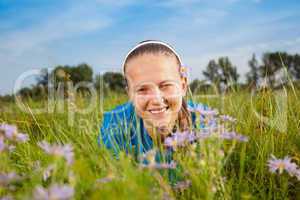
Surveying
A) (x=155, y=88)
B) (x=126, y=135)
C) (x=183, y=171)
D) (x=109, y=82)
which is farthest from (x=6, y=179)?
(x=109, y=82)

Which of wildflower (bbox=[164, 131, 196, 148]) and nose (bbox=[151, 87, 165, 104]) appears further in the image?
nose (bbox=[151, 87, 165, 104])

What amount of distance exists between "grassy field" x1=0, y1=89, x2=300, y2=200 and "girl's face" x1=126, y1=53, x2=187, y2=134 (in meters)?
0.55

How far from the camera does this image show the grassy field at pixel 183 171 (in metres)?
1.48

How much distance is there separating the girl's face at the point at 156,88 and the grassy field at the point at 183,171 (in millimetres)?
547

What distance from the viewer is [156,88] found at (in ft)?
10.5

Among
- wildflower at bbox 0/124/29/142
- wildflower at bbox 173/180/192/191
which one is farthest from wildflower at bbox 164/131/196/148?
wildflower at bbox 0/124/29/142

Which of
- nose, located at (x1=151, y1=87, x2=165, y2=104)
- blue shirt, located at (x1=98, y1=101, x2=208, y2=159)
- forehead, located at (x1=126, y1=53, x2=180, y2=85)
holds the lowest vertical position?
blue shirt, located at (x1=98, y1=101, x2=208, y2=159)

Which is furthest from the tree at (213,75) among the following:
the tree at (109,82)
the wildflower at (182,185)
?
the wildflower at (182,185)

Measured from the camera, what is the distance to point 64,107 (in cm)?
510

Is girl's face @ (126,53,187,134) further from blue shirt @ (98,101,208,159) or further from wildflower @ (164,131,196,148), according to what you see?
wildflower @ (164,131,196,148)

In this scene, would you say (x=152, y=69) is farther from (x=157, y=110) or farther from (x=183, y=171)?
(x=183, y=171)

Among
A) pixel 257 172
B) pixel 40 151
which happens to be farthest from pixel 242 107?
pixel 40 151

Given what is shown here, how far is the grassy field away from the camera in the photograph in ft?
4.86

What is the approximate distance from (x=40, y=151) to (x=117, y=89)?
5320mm
